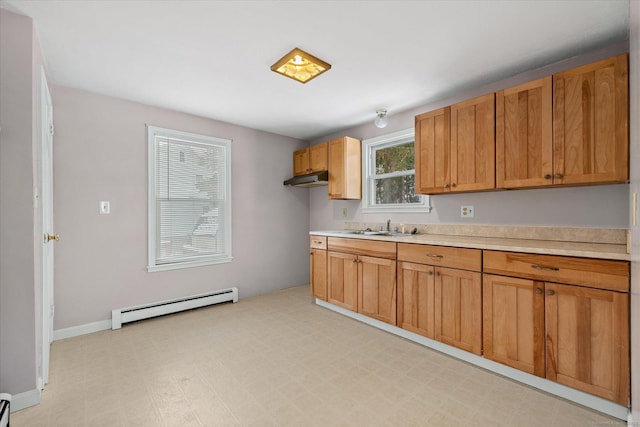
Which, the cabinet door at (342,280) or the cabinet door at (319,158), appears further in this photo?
the cabinet door at (319,158)

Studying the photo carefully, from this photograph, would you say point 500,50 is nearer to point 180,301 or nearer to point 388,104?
point 388,104

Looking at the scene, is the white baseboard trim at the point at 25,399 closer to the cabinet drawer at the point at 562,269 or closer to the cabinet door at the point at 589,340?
the cabinet drawer at the point at 562,269

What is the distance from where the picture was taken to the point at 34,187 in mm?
1900

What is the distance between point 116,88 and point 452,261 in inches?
136

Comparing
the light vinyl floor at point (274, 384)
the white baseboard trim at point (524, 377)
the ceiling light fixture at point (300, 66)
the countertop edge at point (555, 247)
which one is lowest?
the light vinyl floor at point (274, 384)

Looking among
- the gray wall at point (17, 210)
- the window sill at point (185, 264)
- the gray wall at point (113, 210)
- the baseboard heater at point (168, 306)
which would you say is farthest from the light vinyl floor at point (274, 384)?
the window sill at point (185, 264)

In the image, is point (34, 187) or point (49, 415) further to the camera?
point (34, 187)

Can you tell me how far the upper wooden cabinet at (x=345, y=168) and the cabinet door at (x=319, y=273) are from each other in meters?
0.80

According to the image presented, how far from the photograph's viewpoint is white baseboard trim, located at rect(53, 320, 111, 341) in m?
2.78

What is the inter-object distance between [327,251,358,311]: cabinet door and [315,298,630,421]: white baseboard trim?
0.36 meters

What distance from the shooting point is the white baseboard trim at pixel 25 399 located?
181cm

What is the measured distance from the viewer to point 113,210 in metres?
3.09

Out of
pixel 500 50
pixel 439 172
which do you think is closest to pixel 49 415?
pixel 439 172

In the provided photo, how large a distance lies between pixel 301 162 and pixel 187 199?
171 cm
